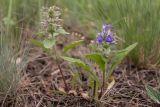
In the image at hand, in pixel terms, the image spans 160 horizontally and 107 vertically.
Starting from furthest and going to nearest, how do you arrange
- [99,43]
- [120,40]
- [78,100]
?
[120,40] → [78,100] → [99,43]

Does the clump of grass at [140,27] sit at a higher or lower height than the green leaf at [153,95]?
higher

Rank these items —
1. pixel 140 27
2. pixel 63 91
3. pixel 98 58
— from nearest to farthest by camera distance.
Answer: pixel 98 58 → pixel 63 91 → pixel 140 27

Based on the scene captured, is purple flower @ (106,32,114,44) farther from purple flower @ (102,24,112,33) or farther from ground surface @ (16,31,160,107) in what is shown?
ground surface @ (16,31,160,107)

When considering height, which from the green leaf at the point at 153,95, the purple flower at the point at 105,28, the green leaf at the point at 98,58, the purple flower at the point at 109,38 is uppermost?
the purple flower at the point at 105,28

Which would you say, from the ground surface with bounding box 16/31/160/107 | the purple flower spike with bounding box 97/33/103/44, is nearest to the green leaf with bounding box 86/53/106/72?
the purple flower spike with bounding box 97/33/103/44

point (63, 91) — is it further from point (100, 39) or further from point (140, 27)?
point (140, 27)

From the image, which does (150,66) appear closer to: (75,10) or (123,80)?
(123,80)

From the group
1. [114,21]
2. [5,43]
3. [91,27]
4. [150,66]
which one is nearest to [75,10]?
[91,27]

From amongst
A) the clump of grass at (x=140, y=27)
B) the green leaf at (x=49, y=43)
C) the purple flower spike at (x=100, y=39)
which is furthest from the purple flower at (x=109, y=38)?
the clump of grass at (x=140, y=27)

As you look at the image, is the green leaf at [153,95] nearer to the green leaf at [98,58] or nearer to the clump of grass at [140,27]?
the green leaf at [98,58]

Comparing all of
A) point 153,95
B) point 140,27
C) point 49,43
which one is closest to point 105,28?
point 49,43

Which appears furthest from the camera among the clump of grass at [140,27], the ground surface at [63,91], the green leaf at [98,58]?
the clump of grass at [140,27]
